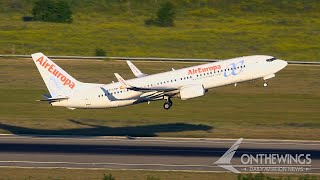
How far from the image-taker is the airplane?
70.4 m

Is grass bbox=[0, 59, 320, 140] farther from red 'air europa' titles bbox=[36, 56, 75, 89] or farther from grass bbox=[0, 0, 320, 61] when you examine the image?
grass bbox=[0, 0, 320, 61]

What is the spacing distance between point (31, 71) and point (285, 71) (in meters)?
32.4

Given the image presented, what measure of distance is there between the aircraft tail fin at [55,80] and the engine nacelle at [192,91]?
8906mm

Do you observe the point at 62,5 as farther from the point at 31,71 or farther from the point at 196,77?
the point at 196,77

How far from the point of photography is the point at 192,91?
227ft

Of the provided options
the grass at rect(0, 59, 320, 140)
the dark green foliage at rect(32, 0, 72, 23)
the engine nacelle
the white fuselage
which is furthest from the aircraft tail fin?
the dark green foliage at rect(32, 0, 72, 23)

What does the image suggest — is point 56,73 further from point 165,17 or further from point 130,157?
point 165,17

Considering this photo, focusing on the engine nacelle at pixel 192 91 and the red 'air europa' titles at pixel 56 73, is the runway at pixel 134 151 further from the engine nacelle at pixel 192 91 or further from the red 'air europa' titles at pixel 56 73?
the red 'air europa' titles at pixel 56 73

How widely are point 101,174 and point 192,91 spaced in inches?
622

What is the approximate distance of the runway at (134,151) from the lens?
195 feet

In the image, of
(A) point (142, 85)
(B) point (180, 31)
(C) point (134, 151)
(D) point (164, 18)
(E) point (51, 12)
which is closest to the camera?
(C) point (134, 151)
